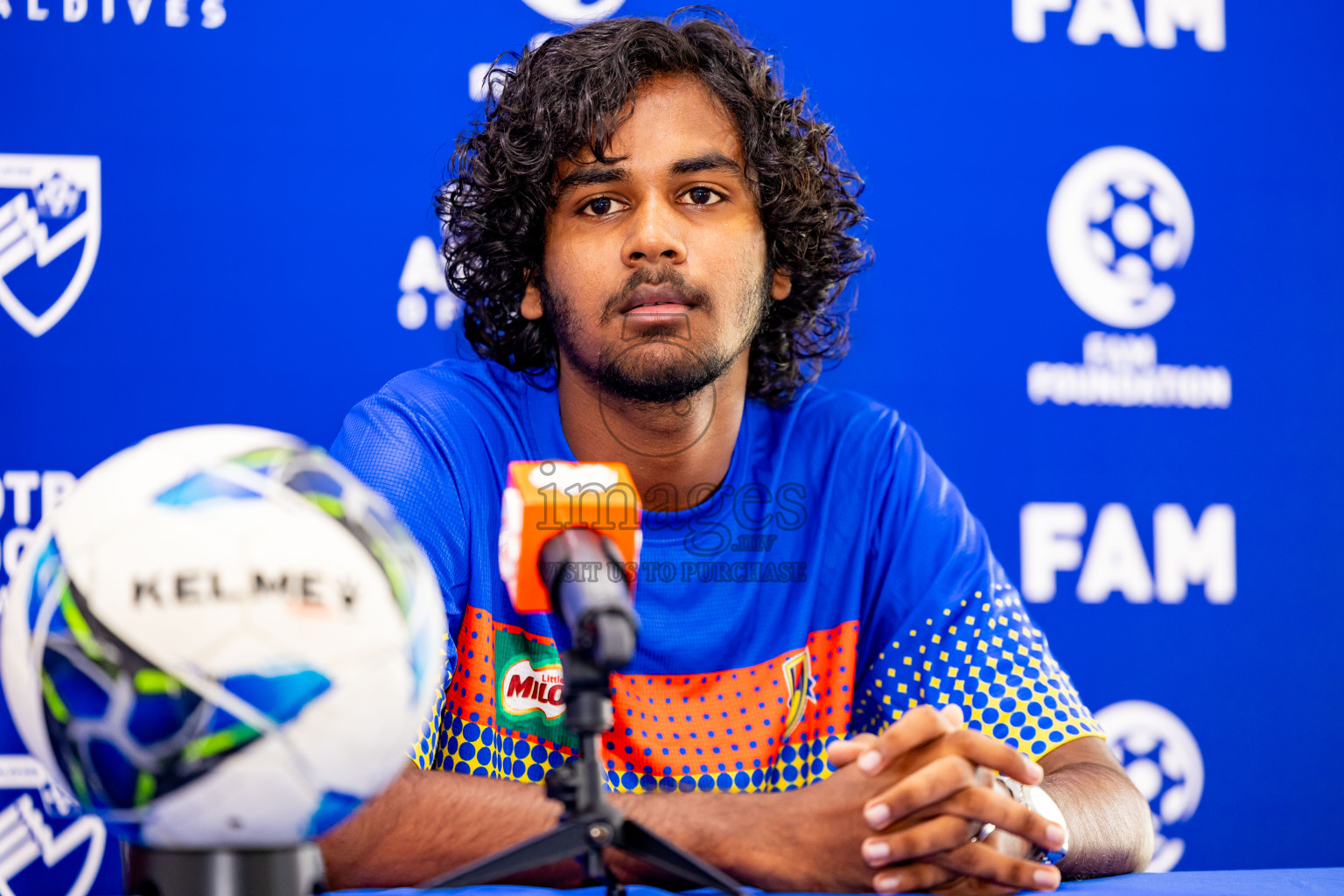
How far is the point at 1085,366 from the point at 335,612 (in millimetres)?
1890

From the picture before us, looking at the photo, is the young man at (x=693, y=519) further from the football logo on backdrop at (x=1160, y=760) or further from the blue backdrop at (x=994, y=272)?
the football logo on backdrop at (x=1160, y=760)

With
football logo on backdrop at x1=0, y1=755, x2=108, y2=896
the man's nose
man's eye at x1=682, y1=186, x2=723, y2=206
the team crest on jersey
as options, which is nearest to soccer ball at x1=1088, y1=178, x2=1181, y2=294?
man's eye at x1=682, y1=186, x2=723, y2=206

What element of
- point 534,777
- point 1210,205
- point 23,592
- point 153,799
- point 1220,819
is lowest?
point 1220,819

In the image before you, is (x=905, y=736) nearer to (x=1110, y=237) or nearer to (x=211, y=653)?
(x=211, y=653)

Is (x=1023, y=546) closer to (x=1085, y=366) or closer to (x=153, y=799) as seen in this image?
(x=1085, y=366)

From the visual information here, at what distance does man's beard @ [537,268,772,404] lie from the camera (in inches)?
56.9

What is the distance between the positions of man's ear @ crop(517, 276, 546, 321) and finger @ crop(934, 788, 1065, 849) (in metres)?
1.03

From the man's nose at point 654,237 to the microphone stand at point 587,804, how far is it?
78 cm

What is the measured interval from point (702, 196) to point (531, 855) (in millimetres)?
1082

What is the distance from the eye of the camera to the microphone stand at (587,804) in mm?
639

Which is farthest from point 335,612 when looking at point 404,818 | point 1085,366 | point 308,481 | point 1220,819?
point 1220,819

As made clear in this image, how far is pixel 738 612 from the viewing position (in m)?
→ 1.40

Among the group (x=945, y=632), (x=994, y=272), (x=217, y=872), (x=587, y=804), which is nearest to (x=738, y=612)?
(x=945, y=632)

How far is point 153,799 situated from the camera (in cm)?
56
